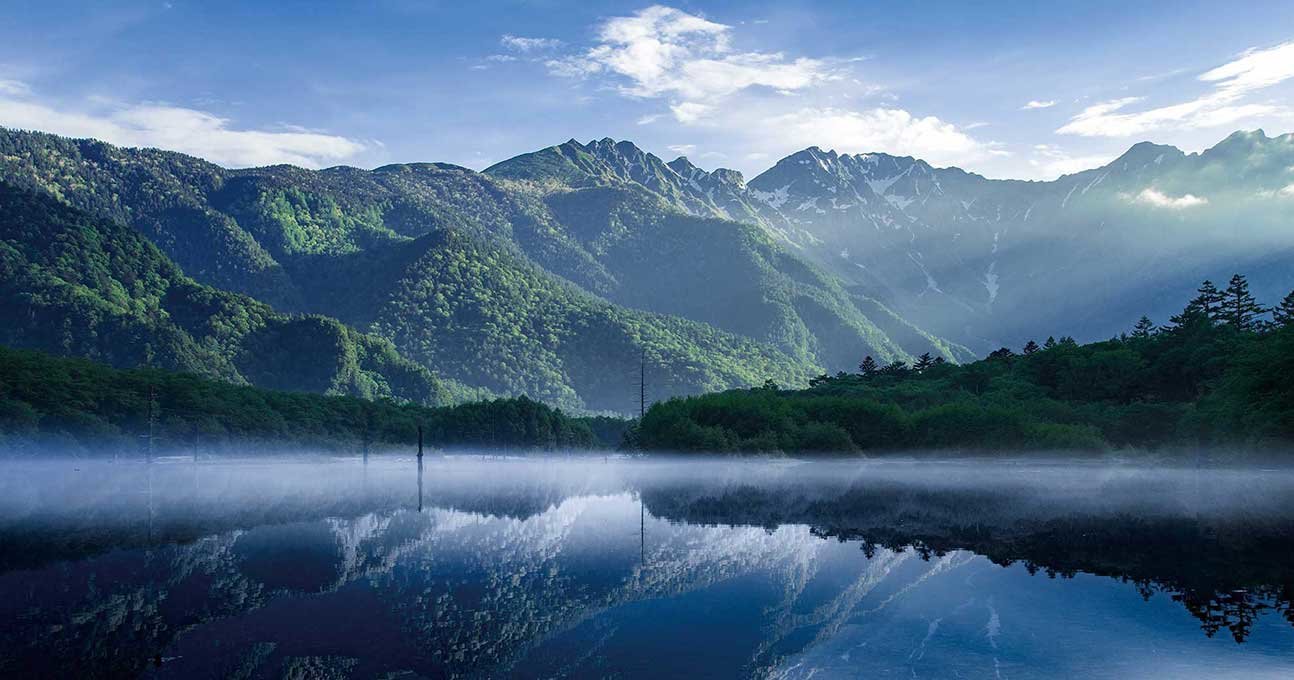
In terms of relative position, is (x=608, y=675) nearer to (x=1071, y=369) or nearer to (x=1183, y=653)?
(x=1183, y=653)

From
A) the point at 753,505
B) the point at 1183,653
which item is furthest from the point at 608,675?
the point at 753,505

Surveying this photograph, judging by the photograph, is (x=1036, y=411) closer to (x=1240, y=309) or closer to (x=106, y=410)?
(x=1240, y=309)

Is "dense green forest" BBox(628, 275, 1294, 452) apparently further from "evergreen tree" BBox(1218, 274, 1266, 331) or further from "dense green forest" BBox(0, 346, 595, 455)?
"dense green forest" BBox(0, 346, 595, 455)

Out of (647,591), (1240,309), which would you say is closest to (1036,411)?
(1240,309)

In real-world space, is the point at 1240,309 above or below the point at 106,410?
above

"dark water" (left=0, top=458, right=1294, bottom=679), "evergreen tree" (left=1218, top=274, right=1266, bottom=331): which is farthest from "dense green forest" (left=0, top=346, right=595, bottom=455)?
"evergreen tree" (left=1218, top=274, right=1266, bottom=331)

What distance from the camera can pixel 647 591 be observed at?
31.5 meters

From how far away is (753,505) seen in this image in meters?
65.9

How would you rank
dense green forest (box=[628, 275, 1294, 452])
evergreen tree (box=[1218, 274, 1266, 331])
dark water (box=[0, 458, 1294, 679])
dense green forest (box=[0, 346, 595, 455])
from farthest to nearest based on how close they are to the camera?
evergreen tree (box=[1218, 274, 1266, 331]), dense green forest (box=[628, 275, 1294, 452]), dense green forest (box=[0, 346, 595, 455]), dark water (box=[0, 458, 1294, 679])

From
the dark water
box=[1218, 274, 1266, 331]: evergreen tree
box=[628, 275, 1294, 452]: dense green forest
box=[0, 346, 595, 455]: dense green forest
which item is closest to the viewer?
the dark water

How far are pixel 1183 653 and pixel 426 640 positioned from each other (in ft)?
56.7

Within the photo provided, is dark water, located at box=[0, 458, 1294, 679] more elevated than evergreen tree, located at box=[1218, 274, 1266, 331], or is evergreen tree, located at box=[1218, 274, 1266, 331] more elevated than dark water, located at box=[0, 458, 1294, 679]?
evergreen tree, located at box=[1218, 274, 1266, 331]

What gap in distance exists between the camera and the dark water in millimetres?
22734

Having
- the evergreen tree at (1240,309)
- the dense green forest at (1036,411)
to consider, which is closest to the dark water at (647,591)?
the dense green forest at (1036,411)
